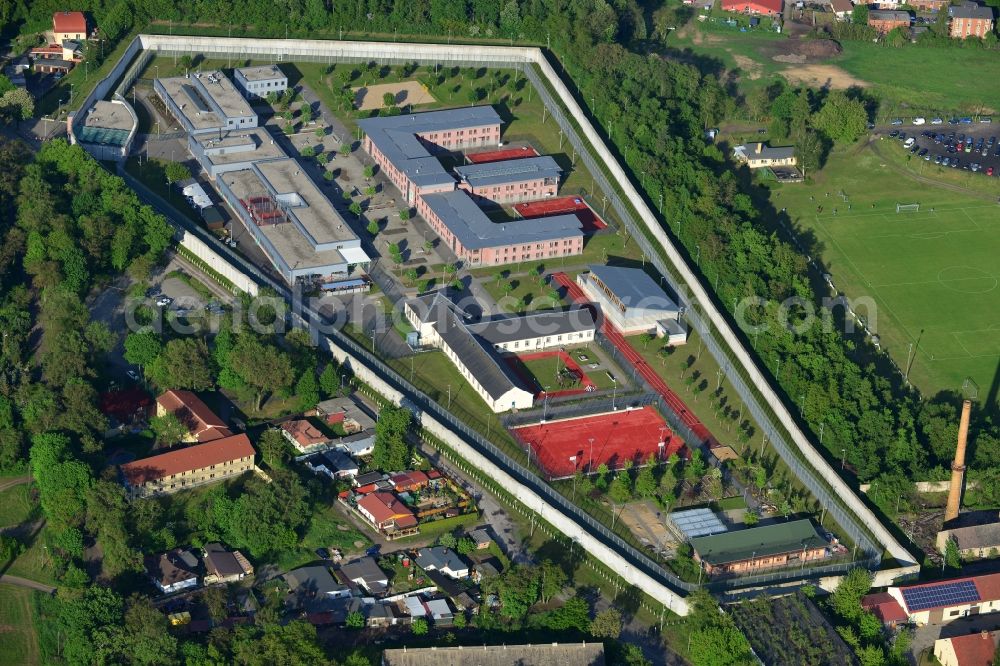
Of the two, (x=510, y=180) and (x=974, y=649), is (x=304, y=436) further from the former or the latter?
(x=974, y=649)

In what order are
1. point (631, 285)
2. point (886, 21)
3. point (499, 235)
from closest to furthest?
point (631, 285) → point (499, 235) → point (886, 21)

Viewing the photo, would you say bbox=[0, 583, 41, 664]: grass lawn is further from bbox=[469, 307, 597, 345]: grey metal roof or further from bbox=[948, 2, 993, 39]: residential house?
bbox=[948, 2, 993, 39]: residential house

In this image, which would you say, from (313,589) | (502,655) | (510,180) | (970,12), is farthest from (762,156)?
(502,655)

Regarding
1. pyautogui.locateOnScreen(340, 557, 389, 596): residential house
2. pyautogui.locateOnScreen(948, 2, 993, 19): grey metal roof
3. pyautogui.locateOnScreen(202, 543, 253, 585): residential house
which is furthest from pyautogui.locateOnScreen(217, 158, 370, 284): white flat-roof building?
pyautogui.locateOnScreen(948, 2, 993, 19): grey metal roof

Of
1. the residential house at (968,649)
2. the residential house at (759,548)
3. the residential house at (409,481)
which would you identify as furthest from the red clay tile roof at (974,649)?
the residential house at (409,481)

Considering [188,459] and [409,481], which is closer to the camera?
[188,459]

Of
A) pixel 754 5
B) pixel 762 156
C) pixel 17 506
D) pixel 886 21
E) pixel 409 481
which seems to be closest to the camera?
pixel 17 506
